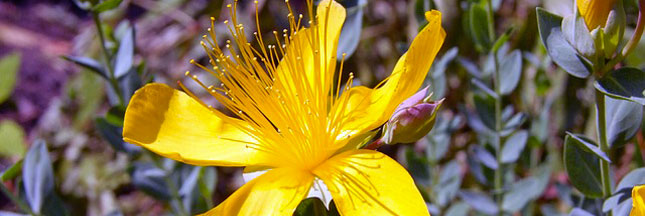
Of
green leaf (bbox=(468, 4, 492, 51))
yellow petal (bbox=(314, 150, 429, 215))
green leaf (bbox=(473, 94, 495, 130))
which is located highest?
green leaf (bbox=(468, 4, 492, 51))

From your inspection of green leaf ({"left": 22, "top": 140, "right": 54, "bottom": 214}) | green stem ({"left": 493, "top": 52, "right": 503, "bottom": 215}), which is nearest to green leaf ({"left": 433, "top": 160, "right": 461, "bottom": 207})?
green stem ({"left": 493, "top": 52, "right": 503, "bottom": 215})

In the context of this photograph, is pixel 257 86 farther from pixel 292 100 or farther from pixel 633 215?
pixel 633 215

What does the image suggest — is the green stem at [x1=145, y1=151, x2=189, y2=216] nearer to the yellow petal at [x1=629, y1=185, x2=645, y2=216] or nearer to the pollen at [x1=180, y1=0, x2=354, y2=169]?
the pollen at [x1=180, y1=0, x2=354, y2=169]

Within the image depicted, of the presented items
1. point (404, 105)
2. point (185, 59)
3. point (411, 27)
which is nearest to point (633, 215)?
point (404, 105)

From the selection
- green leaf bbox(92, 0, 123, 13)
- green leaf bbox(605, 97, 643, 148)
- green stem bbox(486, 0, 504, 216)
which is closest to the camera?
green leaf bbox(605, 97, 643, 148)

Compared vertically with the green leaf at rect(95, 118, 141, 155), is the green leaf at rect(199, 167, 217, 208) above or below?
below

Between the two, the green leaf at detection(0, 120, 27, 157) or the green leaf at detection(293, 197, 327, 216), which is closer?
the green leaf at detection(293, 197, 327, 216)

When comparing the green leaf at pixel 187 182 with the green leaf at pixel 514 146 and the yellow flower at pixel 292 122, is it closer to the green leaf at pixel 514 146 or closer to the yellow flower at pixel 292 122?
the yellow flower at pixel 292 122
